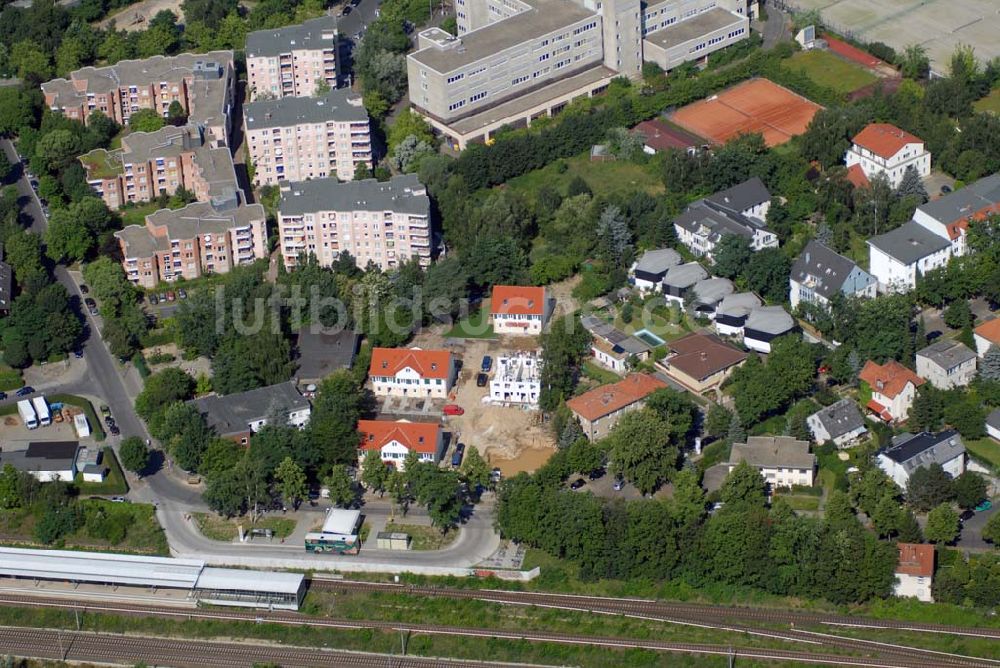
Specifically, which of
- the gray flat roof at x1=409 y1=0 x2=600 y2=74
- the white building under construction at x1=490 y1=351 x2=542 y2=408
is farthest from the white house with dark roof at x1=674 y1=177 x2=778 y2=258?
the gray flat roof at x1=409 y1=0 x2=600 y2=74

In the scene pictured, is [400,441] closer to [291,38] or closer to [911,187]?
[911,187]

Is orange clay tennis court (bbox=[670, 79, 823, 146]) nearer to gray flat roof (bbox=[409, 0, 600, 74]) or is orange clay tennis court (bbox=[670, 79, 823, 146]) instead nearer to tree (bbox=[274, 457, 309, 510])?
gray flat roof (bbox=[409, 0, 600, 74])

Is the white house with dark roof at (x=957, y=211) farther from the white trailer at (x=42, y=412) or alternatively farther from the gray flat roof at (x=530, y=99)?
the white trailer at (x=42, y=412)

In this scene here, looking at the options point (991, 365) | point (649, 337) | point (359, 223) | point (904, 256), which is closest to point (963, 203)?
point (904, 256)

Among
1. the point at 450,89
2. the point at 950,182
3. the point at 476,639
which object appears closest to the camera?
the point at 476,639

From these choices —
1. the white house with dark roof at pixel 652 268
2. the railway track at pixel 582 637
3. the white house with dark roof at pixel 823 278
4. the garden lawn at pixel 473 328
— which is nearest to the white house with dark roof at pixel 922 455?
the railway track at pixel 582 637

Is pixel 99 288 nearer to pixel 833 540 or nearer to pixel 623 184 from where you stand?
pixel 623 184

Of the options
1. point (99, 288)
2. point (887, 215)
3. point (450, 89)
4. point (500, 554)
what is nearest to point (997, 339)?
point (887, 215)
